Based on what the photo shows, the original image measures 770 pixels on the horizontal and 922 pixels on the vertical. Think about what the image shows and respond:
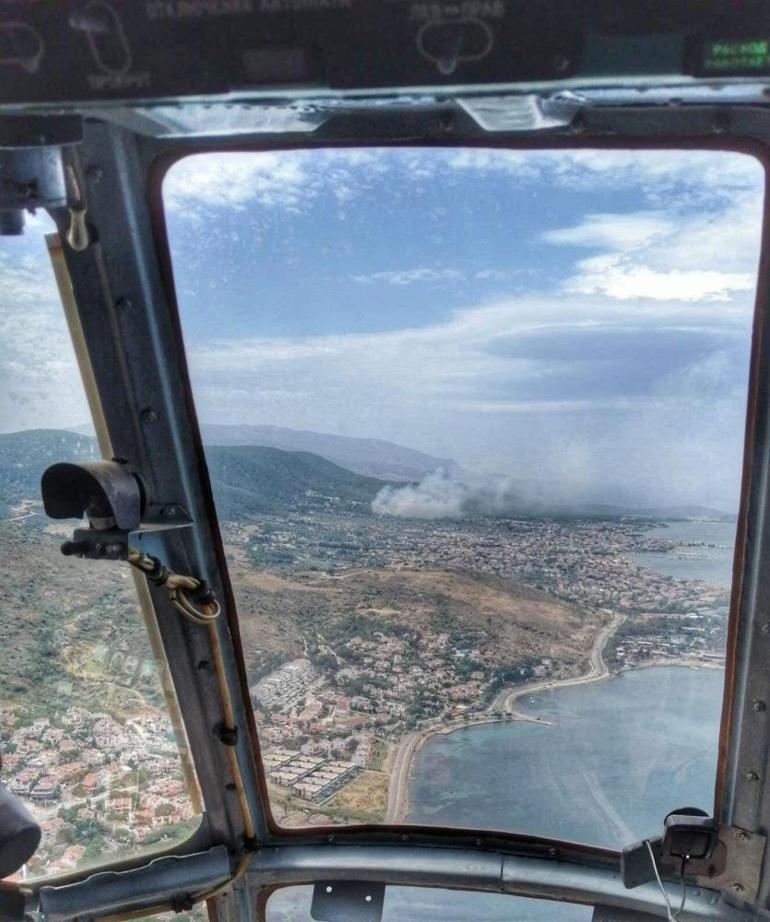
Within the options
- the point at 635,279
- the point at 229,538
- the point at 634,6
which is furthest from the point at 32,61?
the point at 229,538

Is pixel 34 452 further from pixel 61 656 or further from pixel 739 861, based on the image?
pixel 739 861

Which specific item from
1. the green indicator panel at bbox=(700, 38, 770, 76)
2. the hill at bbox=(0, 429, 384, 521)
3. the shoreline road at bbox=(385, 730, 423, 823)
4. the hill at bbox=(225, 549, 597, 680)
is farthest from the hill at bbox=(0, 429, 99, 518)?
the green indicator panel at bbox=(700, 38, 770, 76)

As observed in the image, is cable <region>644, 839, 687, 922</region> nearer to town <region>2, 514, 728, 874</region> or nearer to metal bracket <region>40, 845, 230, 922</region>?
town <region>2, 514, 728, 874</region>

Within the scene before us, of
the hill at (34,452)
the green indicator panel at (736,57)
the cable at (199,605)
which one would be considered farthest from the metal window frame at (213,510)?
the green indicator panel at (736,57)

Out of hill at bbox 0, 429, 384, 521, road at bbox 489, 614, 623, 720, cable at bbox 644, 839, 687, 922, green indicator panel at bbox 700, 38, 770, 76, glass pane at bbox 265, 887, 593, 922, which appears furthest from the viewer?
glass pane at bbox 265, 887, 593, 922

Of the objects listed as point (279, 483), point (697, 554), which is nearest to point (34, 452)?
point (279, 483)

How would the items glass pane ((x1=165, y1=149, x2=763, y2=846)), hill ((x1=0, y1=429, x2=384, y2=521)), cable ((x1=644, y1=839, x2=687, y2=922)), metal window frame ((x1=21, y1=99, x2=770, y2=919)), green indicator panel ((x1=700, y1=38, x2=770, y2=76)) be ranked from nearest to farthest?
green indicator panel ((x1=700, y1=38, x2=770, y2=76)), metal window frame ((x1=21, y1=99, x2=770, y2=919)), glass pane ((x1=165, y1=149, x2=763, y2=846)), hill ((x1=0, y1=429, x2=384, y2=521)), cable ((x1=644, y1=839, x2=687, y2=922))

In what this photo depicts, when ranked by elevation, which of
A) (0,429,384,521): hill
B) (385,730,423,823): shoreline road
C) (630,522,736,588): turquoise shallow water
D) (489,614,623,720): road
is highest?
(0,429,384,521): hill

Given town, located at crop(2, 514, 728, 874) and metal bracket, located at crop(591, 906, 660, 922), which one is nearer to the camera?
town, located at crop(2, 514, 728, 874)
